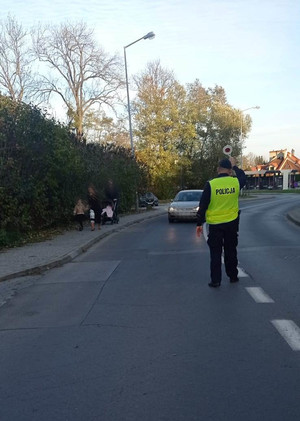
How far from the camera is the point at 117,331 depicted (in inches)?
220

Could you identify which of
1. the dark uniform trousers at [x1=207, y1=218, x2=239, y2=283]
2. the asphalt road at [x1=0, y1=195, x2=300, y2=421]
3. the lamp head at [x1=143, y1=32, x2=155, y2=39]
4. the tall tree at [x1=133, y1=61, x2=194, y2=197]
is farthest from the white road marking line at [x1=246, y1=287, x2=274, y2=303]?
the tall tree at [x1=133, y1=61, x2=194, y2=197]

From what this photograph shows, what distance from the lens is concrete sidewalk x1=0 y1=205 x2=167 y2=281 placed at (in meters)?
9.77

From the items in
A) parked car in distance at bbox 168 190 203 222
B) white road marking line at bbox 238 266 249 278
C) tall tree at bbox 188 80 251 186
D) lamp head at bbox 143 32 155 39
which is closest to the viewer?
white road marking line at bbox 238 266 249 278

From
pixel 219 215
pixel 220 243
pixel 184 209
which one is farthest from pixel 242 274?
pixel 184 209

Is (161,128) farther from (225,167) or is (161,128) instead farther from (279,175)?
(279,175)

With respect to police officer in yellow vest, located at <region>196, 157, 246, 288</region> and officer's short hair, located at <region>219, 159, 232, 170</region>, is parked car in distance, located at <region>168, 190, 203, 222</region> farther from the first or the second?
police officer in yellow vest, located at <region>196, 157, 246, 288</region>

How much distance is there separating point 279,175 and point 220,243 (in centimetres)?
9350

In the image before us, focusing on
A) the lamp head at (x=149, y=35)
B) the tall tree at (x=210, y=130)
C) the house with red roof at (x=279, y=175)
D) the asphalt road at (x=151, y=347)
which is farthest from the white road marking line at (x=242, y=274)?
the house with red roof at (x=279, y=175)

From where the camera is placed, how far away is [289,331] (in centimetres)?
532

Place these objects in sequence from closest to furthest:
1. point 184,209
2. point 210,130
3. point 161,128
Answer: point 184,209
point 161,128
point 210,130

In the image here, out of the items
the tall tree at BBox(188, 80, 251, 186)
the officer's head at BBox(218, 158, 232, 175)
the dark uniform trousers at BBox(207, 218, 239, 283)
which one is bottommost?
the dark uniform trousers at BBox(207, 218, 239, 283)

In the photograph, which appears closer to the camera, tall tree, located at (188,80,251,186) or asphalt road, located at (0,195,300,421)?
asphalt road, located at (0,195,300,421)

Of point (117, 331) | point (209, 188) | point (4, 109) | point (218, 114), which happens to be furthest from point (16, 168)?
point (218, 114)

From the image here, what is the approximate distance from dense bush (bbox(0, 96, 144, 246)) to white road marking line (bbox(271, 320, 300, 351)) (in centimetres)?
928
